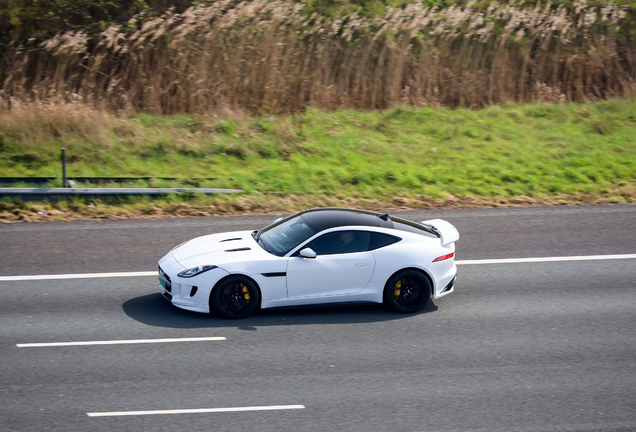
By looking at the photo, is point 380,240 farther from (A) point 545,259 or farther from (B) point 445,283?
(A) point 545,259

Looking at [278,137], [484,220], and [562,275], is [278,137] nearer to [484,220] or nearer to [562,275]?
[484,220]

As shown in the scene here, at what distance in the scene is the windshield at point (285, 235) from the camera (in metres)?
8.63

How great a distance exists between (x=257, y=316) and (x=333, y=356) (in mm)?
1454

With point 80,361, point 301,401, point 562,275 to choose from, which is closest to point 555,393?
point 301,401

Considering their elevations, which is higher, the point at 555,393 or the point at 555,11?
the point at 555,11

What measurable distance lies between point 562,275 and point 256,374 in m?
5.59

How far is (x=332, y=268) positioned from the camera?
8461 mm

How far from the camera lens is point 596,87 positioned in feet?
63.7

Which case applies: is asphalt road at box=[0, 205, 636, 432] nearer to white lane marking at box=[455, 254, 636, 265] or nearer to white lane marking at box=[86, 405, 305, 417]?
white lane marking at box=[86, 405, 305, 417]

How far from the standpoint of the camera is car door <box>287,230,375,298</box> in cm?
838

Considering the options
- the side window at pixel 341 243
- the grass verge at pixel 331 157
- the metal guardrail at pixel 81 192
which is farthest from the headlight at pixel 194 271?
the metal guardrail at pixel 81 192

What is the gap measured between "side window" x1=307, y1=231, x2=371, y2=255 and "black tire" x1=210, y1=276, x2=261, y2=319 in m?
0.96

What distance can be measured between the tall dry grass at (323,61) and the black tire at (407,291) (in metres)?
9.94

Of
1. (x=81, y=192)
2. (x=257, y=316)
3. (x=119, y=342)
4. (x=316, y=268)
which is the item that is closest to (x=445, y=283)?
(x=316, y=268)
